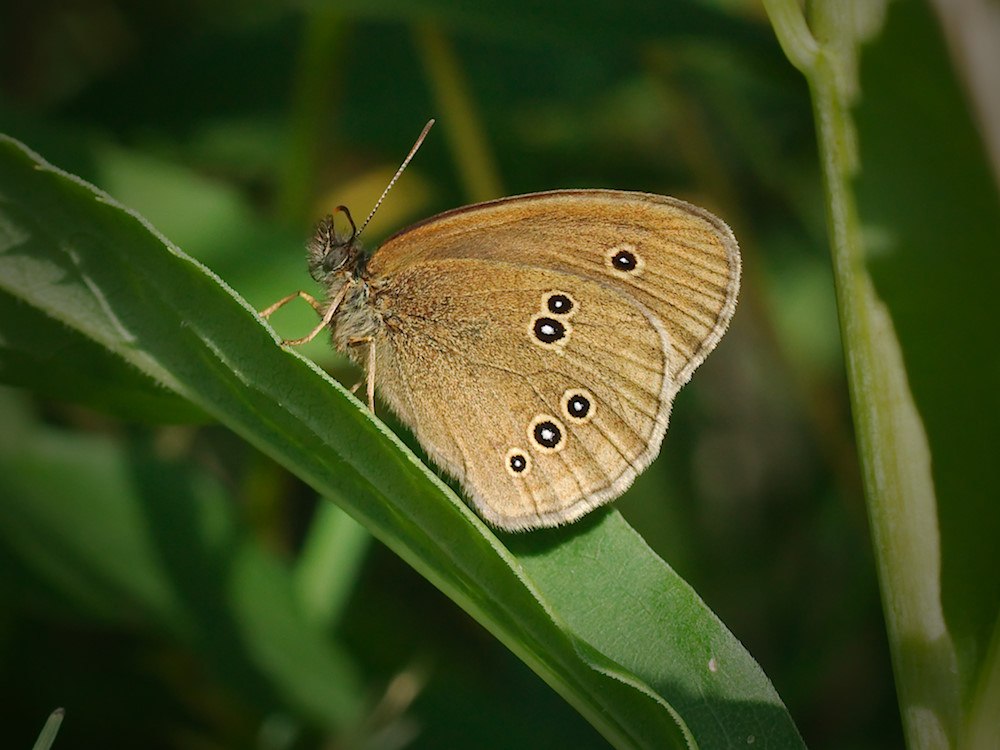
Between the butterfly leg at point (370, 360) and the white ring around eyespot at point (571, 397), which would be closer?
the white ring around eyespot at point (571, 397)

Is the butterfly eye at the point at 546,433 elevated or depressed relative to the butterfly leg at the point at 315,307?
elevated

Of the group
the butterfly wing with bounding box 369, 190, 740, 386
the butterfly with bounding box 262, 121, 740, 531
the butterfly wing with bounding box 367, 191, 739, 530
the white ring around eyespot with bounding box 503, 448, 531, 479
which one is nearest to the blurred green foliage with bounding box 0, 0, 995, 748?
the butterfly with bounding box 262, 121, 740, 531

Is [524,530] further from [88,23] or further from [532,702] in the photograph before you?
[88,23]

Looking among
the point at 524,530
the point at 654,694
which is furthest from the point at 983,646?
the point at 524,530

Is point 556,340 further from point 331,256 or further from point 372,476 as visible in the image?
point 372,476

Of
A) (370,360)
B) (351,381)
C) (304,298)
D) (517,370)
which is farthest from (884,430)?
(351,381)

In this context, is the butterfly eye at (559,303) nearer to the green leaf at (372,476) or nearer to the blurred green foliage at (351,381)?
the blurred green foliage at (351,381)

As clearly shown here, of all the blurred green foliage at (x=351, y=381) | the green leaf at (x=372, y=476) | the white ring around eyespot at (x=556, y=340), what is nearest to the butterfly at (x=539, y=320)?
the white ring around eyespot at (x=556, y=340)
